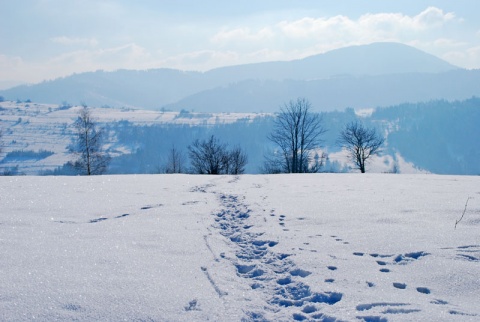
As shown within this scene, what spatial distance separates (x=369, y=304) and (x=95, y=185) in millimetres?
12594

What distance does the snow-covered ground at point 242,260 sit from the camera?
13.4ft

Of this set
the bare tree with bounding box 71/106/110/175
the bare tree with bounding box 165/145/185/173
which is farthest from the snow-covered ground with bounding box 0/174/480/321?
the bare tree with bounding box 165/145/185/173

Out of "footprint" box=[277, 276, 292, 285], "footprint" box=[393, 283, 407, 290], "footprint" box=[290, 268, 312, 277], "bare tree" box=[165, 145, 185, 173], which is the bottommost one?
"bare tree" box=[165, 145, 185, 173]

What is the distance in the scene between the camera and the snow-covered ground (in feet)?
13.4

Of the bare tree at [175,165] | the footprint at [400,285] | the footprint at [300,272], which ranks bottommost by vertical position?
the bare tree at [175,165]

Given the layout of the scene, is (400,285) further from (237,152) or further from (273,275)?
(237,152)

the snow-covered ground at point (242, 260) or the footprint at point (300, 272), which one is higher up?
the snow-covered ground at point (242, 260)

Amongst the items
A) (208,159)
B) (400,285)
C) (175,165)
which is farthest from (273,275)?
(175,165)

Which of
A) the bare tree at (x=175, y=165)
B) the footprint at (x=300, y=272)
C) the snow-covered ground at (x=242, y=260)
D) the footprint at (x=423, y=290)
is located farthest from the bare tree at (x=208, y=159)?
the footprint at (x=423, y=290)

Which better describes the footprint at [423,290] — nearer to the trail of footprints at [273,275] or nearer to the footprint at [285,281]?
the trail of footprints at [273,275]

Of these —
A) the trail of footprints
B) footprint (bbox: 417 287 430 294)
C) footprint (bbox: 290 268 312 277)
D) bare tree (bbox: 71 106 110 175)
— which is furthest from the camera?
bare tree (bbox: 71 106 110 175)

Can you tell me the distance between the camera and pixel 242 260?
19.7 ft

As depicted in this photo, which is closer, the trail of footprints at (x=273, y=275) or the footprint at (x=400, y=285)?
the trail of footprints at (x=273, y=275)

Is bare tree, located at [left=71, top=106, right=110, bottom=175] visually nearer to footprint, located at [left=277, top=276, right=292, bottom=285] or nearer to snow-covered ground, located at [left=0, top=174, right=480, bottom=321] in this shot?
snow-covered ground, located at [left=0, top=174, right=480, bottom=321]
